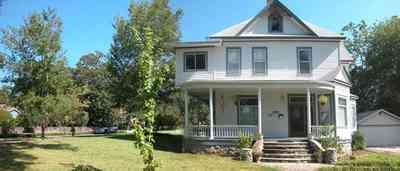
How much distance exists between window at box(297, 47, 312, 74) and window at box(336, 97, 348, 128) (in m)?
2.43

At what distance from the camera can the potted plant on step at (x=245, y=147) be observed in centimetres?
1605

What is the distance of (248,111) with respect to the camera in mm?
20625

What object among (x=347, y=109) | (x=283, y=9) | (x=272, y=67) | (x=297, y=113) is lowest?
(x=297, y=113)

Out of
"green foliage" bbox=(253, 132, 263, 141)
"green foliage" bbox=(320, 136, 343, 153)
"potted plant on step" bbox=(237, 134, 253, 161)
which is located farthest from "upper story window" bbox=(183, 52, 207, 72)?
"green foliage" bbox=(320, 136, 343, 153)

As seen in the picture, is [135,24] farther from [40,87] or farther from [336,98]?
[336,98]

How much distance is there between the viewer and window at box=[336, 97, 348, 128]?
19.5 meters

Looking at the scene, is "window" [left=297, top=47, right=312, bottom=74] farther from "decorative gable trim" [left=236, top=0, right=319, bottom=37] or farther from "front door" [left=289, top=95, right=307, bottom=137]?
"front door" [left=289, top=95, right=307, bottom=137]

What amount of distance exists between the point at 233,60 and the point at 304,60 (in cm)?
394

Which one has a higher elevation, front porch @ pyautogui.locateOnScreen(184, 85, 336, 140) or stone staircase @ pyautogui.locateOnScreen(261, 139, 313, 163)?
front porch @ pyautogui.locateOnScreen(184, 85, 336, 140)

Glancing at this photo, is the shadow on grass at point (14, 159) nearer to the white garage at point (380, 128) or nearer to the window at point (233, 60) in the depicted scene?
→ the window at point (233, 60)

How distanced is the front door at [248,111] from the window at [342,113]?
439 cm

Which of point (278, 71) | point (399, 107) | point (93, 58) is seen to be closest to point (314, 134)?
point (278, 71)

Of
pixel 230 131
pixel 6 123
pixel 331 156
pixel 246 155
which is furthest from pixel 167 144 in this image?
pixel 6 123

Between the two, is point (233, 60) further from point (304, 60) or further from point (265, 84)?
point (304, 60)
